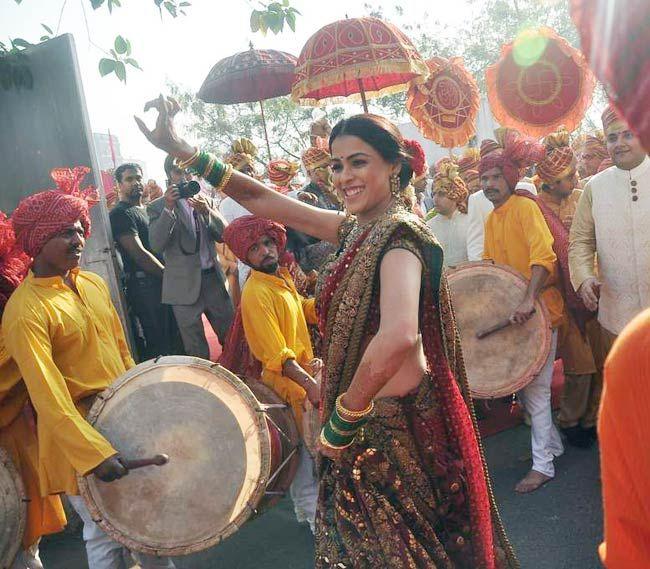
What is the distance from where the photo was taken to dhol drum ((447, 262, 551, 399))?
4.12 meters

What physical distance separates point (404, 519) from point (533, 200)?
2.93 meters

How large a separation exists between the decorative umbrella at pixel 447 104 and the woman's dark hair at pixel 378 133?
129 inches

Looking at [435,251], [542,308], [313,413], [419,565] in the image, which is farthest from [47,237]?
[542,308]

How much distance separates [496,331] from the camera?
13.8 feet

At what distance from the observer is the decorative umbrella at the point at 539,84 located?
5.20 m

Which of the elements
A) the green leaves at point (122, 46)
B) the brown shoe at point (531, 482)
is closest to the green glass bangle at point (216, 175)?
the green leaves at point (122, 46)

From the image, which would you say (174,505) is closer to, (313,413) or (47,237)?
(313,413)

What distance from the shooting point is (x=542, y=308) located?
4.18 metres

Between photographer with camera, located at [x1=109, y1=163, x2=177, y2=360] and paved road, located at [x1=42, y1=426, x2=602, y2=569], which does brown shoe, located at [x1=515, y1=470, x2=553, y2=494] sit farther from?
photographer with camera, located at [x1=109, y1=163, x2=177, y2=360]

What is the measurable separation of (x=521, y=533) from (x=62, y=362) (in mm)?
2511

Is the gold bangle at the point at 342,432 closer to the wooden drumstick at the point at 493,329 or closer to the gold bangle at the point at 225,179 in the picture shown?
the gold bangle at the point at 225,179

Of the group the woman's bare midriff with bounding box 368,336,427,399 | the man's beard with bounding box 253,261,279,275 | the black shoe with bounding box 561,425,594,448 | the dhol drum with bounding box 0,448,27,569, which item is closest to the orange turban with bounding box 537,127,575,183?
the black shoe with bounding box 561,425,594,448

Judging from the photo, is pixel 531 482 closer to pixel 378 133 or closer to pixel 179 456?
pixel 179 456

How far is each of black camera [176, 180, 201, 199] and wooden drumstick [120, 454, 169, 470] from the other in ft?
5.78
